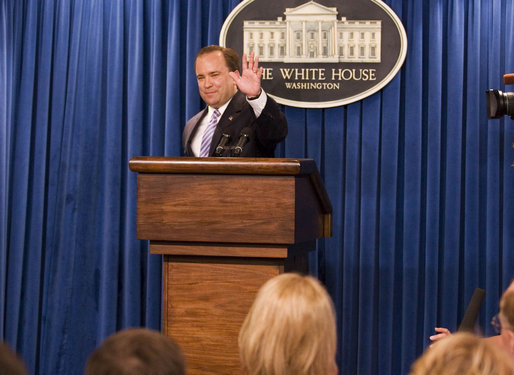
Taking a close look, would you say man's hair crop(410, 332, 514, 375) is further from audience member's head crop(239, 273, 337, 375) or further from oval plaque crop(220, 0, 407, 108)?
oval plaque crop(220, 0, 407, 108)

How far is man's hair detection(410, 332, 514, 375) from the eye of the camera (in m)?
1.17

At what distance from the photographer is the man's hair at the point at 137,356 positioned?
44.8 inches

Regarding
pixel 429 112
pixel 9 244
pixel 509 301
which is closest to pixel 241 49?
pixel 429 112

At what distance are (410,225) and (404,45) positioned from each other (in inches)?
38.1

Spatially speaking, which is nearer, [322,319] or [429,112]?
[322,319]

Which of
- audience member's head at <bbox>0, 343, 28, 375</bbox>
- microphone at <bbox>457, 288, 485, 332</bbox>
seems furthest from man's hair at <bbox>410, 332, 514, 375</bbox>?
microphone at <bbox>457, 288, 485, 332</bbox>

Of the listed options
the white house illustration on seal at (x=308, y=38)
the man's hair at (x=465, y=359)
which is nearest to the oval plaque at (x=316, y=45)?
the white house illustration on seal at (x=308, y=38)

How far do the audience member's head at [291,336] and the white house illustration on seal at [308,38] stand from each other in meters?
2.71

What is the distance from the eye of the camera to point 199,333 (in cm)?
246

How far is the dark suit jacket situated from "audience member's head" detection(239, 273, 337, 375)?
133cm

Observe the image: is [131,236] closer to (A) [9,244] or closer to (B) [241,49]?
(A) [9,244]

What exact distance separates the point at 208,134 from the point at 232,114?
Result: 0.18 metres

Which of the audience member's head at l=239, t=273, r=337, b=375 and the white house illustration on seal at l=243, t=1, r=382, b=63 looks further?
the white house illustration on seal at l=243, t=1, r=382, b=63

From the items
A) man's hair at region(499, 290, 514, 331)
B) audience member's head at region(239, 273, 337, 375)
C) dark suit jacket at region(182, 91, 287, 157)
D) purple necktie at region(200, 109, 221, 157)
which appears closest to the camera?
audience member's head at region(239, 273, 337, 375)
